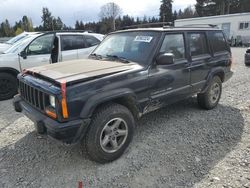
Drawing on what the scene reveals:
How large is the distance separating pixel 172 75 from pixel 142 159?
5.04ft

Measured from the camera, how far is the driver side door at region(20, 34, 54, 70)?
6.35 meters

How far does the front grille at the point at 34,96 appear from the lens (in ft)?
10.0

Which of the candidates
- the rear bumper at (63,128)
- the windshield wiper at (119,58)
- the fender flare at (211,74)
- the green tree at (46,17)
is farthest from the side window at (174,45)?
the green tree at (46,17)

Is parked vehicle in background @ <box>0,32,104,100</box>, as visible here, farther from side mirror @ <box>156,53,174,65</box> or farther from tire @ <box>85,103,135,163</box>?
tire @ <box>85,103,135,163</box>

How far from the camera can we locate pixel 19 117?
4961mm

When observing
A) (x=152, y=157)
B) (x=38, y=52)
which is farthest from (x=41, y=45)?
(x=152, y=157)

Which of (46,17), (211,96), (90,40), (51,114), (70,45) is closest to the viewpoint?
(51,114)

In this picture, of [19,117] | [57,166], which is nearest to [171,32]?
[57,166]

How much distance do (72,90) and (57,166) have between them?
3.84ft

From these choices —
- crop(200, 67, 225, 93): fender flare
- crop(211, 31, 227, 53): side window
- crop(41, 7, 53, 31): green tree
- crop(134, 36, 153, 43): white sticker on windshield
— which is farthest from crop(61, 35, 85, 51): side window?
crop(41, 7, 53, 31): green tree

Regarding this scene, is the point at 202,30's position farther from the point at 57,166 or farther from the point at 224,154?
the point at 57,166

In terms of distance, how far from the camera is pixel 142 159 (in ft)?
11.1

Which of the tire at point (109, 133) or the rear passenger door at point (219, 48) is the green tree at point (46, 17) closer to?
the rear passenger door at point (219, 48)

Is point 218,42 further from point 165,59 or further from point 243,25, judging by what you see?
point 243,25
